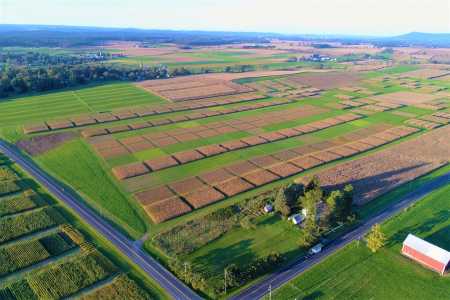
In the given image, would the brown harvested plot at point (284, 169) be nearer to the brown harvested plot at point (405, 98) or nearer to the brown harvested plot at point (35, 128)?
the brown harvested plot at point (35, 128)

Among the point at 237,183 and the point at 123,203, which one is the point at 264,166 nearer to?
the point at 237,183

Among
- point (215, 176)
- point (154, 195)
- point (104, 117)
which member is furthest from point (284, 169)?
point (104, 117)

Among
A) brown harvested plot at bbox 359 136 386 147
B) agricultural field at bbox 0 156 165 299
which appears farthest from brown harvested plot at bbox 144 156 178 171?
brown harvested plot at bbox 359 136 386 147

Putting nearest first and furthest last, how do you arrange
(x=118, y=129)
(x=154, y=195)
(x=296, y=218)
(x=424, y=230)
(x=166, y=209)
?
(x=424, y=230) < (x=296, y=218) < (x=166, y=209) < (x=154, y=195) < (x=118, y=129)

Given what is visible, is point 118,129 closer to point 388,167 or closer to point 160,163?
point 160,163

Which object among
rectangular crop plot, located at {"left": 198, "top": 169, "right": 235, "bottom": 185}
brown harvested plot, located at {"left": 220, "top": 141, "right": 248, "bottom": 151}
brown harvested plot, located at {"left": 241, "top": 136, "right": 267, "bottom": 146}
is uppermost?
brown harvested plot, located at {"left": 241, "top": 136, "right": 267, "bottom": 146}

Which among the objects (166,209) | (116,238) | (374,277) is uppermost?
(166,209)

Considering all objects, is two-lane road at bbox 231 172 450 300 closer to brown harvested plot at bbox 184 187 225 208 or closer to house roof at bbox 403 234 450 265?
house roof at bbox 403 234 450 265
